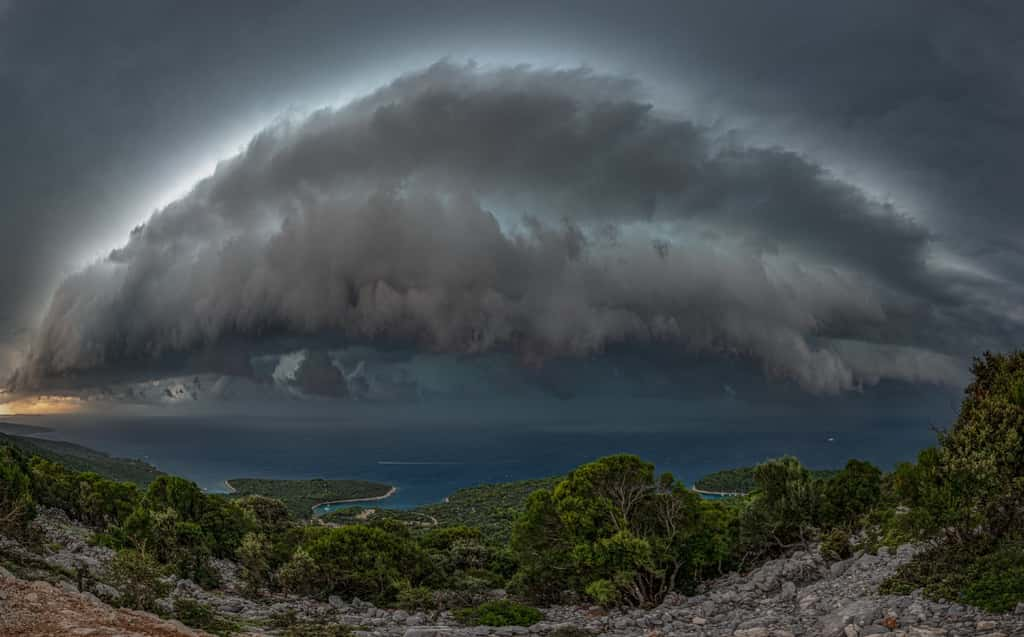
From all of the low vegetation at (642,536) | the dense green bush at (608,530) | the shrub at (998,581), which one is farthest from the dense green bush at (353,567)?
the shrub at (998,581)

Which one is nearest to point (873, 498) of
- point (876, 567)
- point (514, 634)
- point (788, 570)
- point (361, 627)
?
point (788, 570)

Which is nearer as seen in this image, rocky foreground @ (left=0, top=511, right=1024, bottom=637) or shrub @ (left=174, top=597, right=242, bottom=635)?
rocky foreground @ (left=0, top=511, right=1024, bottom=637)

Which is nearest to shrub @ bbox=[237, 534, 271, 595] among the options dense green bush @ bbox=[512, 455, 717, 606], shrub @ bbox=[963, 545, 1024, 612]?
dense green bush @ bbox=[512, 455, 717, 606]

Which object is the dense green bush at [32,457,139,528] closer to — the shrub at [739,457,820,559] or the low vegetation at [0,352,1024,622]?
the low vegetation at [0,352,1024,622]

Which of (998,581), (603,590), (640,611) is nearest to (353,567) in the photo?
(603,590)

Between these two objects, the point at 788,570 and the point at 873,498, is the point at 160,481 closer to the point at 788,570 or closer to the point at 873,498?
the point at 788,570

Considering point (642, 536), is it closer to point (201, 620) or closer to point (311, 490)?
point (201, 620)

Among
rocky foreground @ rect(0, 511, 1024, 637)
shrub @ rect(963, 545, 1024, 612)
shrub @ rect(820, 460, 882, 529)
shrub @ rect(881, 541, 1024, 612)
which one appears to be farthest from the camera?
shrub @ rect(820, 460, 882, 529)
